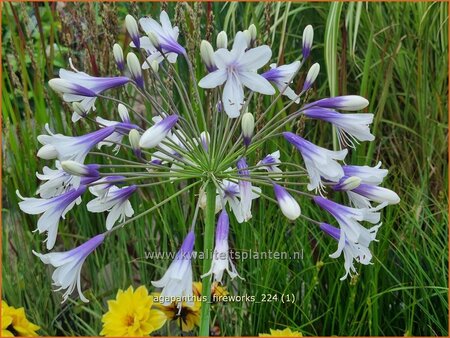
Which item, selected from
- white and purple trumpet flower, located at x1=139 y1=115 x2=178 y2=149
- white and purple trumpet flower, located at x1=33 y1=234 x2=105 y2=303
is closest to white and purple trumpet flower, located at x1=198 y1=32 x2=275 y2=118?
white and purple trumpet flower, located at x1=139 y1=115 x2=178 y2=149

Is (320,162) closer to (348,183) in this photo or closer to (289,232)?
(348,183)

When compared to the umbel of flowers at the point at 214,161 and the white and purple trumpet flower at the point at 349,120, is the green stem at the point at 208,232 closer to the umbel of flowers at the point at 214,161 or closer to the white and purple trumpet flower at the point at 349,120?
the umbel of flowers at the point at 214,161

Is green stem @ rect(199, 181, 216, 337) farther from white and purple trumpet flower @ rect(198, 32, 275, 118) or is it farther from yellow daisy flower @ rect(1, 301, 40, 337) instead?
yellow daisy flower @ rect(1, 301, 40, 337)

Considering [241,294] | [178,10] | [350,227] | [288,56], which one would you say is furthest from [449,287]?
[288,56]

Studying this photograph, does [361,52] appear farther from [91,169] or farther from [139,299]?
[91,169]

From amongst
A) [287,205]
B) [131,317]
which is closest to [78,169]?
[287,205]
